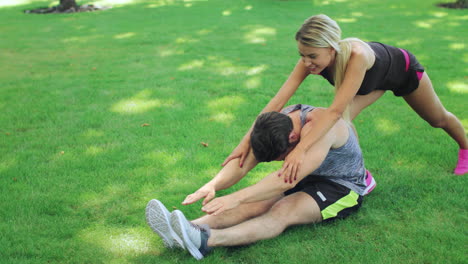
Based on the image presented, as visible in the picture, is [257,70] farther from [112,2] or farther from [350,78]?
[112,2]

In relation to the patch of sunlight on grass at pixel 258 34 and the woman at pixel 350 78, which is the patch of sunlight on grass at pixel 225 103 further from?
the patch of sunlight on grass at pixel 258 34

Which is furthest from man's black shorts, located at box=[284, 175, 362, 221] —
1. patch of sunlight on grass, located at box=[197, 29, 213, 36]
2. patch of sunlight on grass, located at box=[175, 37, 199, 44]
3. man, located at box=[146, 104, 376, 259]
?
patch of sunlight on grass, located at box=[197, 29, 213, 36]

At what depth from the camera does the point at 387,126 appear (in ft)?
16.7

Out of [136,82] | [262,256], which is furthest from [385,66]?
[136,82]

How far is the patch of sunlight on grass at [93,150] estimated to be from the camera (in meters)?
4.52

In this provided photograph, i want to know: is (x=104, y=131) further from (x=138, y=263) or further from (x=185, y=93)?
(x=138, y=263)

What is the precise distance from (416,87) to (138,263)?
97.3 inches

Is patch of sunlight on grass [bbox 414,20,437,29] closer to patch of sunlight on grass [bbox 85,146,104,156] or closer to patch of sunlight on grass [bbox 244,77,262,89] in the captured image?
patch of sunlight on grass [bbox 244,77,262,89]

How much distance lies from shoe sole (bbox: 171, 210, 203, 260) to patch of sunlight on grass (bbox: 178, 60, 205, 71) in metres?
4.83

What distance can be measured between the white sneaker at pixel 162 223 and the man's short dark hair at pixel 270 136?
0.70 metres

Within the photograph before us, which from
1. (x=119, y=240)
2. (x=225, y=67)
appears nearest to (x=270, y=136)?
(x=119, y=240)

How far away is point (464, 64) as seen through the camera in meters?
7.16

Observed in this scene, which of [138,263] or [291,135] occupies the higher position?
[291,135]

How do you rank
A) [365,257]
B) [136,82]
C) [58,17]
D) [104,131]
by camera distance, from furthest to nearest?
1. [58,17]
2. [136,82]
3. [104,131]
4. [365,257]
